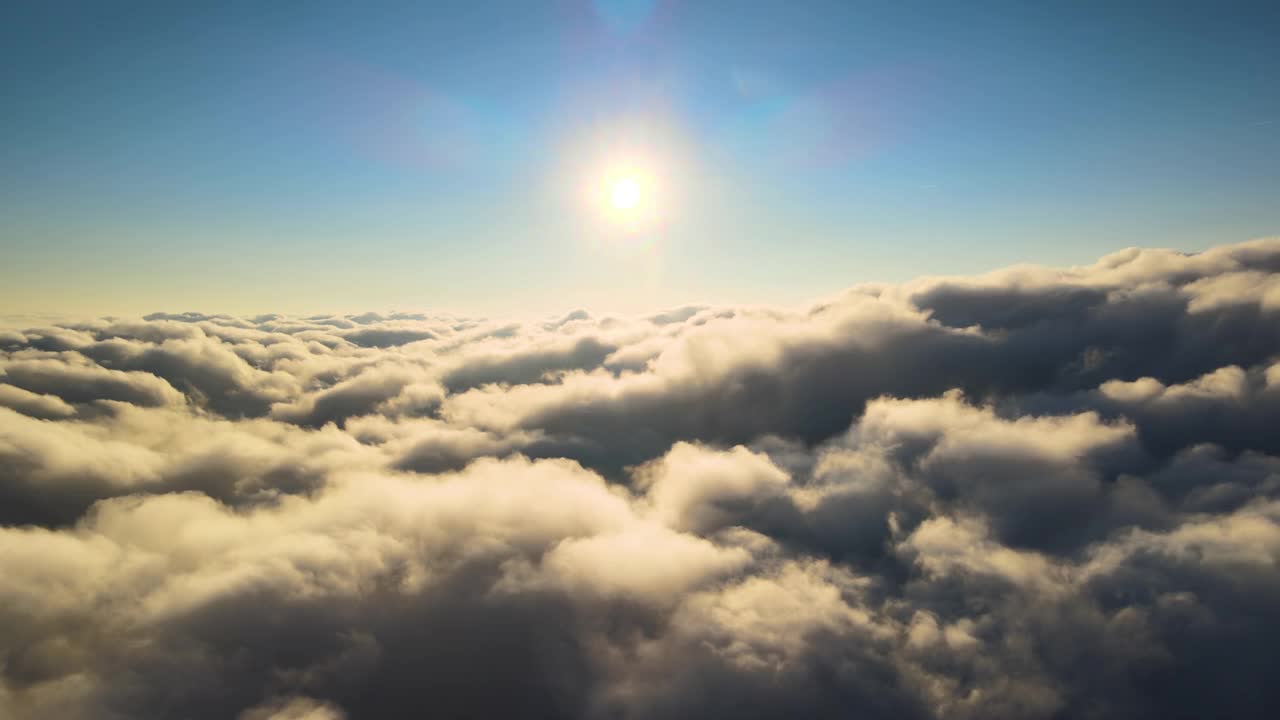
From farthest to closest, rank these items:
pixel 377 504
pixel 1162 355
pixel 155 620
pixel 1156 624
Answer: pixel 1162 355, pixel 377 504, pixel 155 620, pixel 1156 624

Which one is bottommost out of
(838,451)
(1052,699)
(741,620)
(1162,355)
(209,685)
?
(209,685)

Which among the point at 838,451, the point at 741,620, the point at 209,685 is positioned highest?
the point at 838,451

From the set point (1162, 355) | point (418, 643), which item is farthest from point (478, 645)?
point (1162, 355)

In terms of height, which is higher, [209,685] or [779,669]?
[779,669]

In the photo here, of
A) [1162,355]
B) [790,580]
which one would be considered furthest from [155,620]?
[1162,355]

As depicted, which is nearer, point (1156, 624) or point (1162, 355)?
point (1156, 624)

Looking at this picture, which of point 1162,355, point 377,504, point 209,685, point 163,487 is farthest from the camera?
point 163,487

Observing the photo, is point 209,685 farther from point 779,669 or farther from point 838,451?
point 838,451

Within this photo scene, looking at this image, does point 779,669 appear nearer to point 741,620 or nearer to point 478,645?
point 741,620

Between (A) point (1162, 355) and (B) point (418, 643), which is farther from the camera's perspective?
(A) point (1162, 355)
